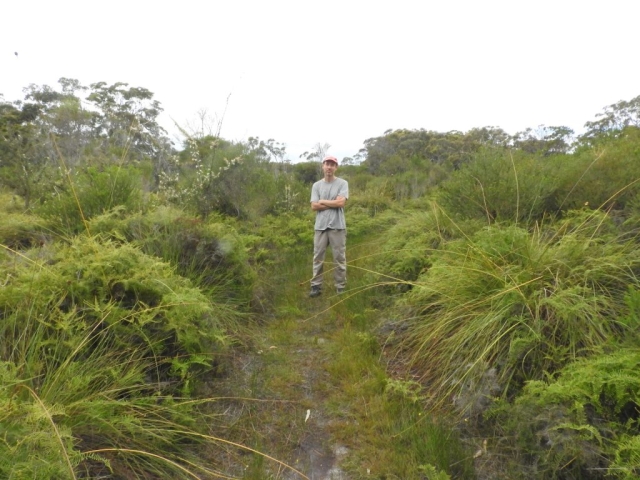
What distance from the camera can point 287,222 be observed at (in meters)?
8.44

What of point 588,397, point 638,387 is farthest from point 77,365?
point 638,387

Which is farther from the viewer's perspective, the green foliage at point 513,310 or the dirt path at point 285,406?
the green foliage at point 513,310

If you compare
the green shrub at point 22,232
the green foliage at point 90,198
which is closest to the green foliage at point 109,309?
the green shrub at point 22,232

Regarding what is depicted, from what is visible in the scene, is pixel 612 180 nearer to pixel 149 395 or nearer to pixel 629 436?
pixel 629 436

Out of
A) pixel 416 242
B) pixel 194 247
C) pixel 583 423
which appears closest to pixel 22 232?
pixel 194 247

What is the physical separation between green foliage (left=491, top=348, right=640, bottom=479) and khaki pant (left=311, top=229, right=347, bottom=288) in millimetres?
3393

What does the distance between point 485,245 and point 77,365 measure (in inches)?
135

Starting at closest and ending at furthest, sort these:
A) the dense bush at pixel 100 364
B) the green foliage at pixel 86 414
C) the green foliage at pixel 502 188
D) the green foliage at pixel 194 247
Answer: the green foliage at pixel 86 414, the dense bush at pixel 100 364, the green foliage at pixel 194 247, the green foliage at pixel 502 188

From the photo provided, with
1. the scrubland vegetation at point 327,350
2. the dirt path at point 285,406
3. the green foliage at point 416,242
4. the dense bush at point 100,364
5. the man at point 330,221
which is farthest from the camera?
the man at point 330,221

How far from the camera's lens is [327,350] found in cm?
403

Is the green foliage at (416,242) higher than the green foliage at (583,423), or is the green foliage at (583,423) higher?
the green foliage at (416,242)

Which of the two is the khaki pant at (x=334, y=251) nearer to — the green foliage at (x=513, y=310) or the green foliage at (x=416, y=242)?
the green foliage at (x=416, y=242)

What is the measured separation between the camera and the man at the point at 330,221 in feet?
17.8

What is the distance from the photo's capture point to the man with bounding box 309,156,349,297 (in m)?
5.42
